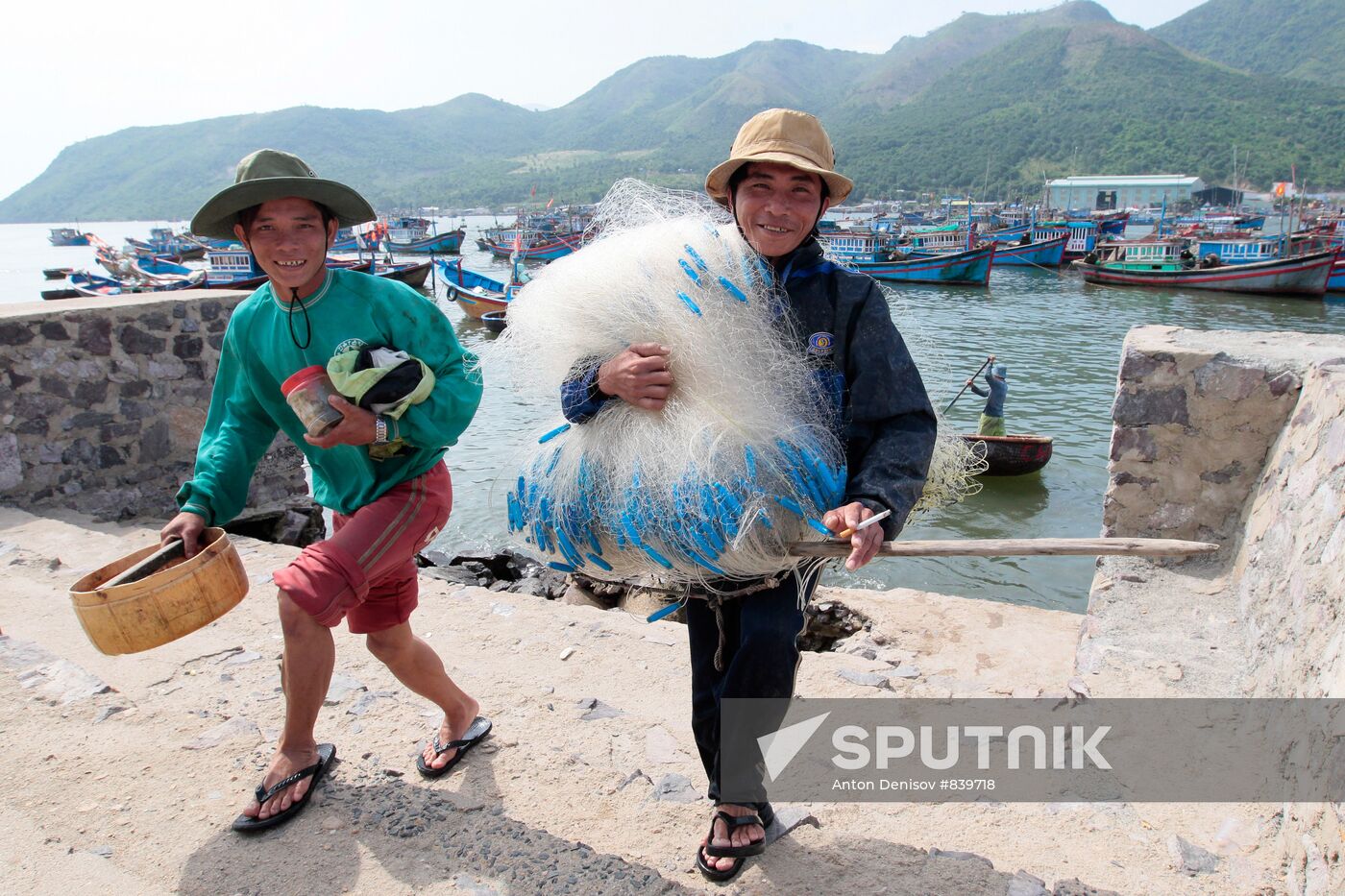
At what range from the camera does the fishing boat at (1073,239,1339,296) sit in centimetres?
2730

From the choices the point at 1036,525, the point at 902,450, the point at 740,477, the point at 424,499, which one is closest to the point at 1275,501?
the point at 902,450

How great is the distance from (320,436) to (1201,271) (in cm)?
3415

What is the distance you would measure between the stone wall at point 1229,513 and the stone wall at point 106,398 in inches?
235

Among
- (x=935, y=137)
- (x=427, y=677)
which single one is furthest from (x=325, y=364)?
(x=935, y=137)

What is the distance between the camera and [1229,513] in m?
3.54

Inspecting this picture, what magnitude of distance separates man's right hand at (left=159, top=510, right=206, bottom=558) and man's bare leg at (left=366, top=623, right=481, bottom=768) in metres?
0.54

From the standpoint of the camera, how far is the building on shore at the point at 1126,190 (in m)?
74.7

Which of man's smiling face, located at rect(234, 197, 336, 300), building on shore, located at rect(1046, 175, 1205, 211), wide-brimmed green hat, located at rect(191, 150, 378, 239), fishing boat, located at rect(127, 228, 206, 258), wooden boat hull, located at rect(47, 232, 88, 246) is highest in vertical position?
wooden boat hull, located at rect(47, 232, 88, 246)

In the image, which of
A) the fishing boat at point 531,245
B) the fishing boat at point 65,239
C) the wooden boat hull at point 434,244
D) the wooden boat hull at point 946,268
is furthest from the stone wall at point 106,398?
the fishing boat at point 65,239

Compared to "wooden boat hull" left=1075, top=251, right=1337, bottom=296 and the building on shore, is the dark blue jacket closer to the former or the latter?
"wooden boat hull" left=1075, top=251, right=1337, bottom=296

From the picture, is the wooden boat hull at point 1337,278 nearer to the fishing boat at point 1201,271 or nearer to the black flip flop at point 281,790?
the fishing boat at point 1201,271

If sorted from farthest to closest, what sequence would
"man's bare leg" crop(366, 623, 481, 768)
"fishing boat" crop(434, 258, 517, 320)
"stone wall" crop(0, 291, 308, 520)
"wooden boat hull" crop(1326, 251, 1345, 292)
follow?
1. "wooden boat hull" crop(1326, 251, 1345, 292)
2. "fishing boat" crop(434, 258, 517, 320)
3. "stone wall" crop(0, 291, 308, 520)
4. "man's bare leg" crop(366, 623, 481, 768)

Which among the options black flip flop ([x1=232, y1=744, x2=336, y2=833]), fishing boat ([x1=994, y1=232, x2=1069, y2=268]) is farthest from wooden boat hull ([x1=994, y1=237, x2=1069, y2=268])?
black flip flop ([x1=232, y1=744, x2=336, y2=833])

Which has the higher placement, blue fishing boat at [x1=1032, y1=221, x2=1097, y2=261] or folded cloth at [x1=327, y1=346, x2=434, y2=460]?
blue fishing boat at [x1=1032, y1=221, x2=1097, y2=261]
